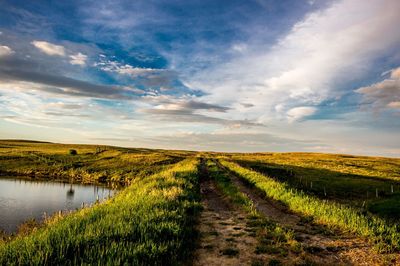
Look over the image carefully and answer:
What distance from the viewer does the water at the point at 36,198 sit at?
2534cm

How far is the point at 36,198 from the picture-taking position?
33.8 m

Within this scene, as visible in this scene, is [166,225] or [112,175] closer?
[166,225]

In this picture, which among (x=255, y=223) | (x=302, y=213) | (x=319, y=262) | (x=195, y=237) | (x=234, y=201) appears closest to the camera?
(x=319, y=262)

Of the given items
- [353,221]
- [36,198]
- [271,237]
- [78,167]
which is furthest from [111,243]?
[78,167]

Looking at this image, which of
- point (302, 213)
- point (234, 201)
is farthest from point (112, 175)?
point (302, 213)

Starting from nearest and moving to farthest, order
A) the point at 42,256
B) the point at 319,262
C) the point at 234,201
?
1. the point at 42,256
2. the point at 319,262
3. the point at 234,201

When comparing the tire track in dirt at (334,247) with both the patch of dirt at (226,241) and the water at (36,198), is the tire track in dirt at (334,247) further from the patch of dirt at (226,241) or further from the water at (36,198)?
the water at (36,198)

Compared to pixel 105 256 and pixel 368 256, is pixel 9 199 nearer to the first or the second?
pixel 105 256

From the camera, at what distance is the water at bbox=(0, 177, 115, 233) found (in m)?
25.3

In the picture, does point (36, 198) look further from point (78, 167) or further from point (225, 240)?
point (225, 240)

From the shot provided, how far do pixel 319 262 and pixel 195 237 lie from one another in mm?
4170

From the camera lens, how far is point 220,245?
998cm

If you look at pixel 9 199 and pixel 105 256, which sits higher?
pixel 105 256

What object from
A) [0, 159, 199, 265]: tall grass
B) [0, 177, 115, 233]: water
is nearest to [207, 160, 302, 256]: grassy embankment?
[0, 159, 199, 265]: tall grass
